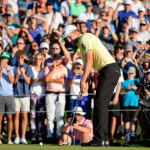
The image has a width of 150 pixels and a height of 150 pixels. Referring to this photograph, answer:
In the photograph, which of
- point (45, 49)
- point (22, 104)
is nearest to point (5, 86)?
point (22, 104)

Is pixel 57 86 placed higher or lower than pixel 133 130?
higher

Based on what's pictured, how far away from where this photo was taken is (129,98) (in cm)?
1071

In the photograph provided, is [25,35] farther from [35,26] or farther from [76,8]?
[76,8]

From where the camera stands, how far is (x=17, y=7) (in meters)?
14.7

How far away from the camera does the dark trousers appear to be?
692 centimetres

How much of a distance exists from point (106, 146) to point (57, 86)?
365 cm

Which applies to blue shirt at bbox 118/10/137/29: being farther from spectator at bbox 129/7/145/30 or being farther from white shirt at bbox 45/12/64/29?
white shirt at bbox 45/12/64/29

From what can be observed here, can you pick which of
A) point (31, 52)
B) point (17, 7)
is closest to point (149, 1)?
point (17, 7)

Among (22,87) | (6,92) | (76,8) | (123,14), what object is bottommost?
(6,92)

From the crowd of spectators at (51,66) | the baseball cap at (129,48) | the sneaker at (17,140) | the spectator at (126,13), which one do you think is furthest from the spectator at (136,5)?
the sneaker at (17,140)

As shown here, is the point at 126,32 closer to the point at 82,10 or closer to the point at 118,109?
the point at 82,10

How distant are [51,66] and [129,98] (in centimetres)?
A: 226

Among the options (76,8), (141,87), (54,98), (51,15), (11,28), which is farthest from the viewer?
(76,8)

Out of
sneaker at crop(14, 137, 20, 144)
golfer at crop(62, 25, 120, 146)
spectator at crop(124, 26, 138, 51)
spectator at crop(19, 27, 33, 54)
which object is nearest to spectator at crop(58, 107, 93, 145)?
sneaker at crop(14, 137, 20, 144)
